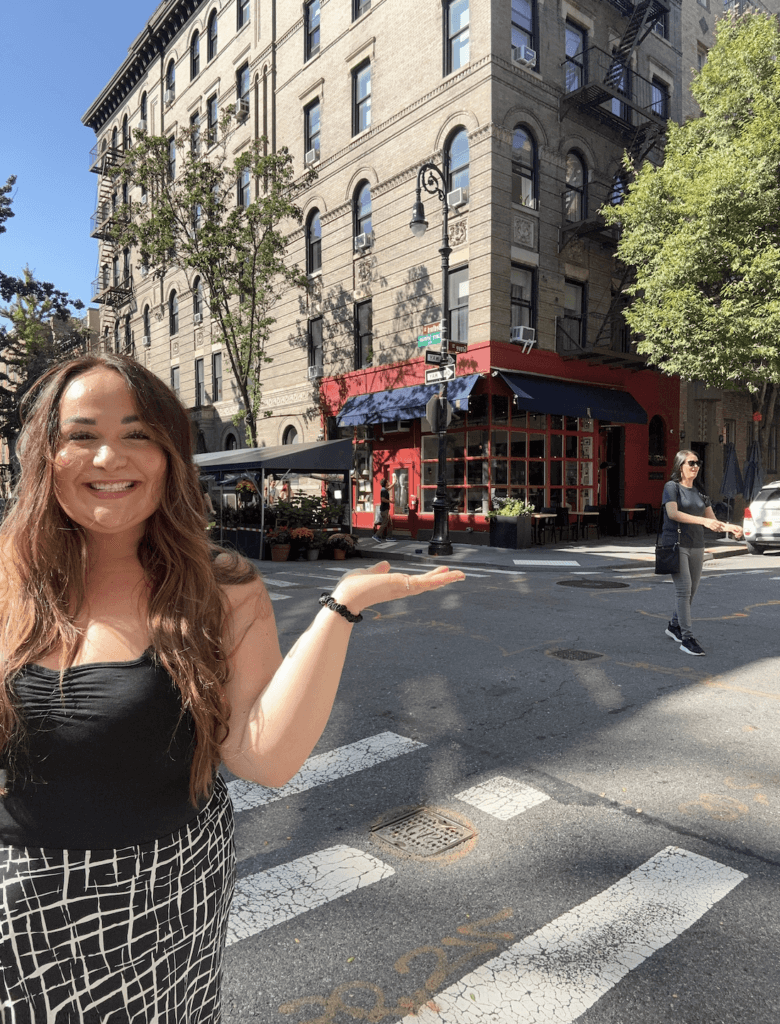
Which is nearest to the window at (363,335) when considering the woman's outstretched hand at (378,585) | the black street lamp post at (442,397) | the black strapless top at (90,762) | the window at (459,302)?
the window at (459,302)

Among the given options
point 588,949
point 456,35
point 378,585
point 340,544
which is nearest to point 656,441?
point 340,544

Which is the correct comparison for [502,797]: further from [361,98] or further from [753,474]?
[361,98]

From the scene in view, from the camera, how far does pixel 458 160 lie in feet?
63.5

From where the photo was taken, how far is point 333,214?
23.5 metres

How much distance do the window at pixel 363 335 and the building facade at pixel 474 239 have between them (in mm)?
87

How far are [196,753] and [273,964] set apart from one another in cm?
145

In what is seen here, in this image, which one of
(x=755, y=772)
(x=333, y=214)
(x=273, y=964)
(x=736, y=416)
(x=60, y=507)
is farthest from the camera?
(x=736, y=416)

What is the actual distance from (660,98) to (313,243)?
42.9ft

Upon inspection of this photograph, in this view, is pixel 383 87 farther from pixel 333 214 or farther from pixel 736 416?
pixel 736 416

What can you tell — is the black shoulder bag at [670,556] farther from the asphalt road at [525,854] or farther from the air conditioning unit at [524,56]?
the air conditioning unit at [524,56]

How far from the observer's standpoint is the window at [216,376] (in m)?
31.0

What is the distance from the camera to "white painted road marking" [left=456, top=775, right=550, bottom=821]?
3.47 metres

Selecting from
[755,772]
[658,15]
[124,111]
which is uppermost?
[124,111]

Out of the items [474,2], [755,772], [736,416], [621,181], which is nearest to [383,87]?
[474,2]
